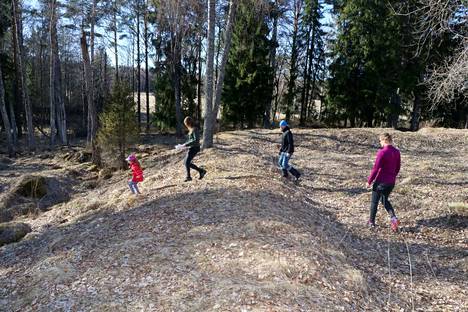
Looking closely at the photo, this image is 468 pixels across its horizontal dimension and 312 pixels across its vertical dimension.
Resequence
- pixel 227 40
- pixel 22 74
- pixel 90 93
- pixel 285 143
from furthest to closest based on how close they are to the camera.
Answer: pixel 22 74 → pixel 90 93 → pixel 227 40 → pixel 285 143

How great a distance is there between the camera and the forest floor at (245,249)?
487 cm

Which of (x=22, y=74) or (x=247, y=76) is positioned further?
(x=247, y=76)

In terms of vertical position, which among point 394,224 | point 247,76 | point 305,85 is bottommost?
point 394,224

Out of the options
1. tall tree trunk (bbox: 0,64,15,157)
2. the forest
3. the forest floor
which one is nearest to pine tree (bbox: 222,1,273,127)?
the forest

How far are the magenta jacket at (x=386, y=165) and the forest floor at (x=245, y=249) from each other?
4.08ft

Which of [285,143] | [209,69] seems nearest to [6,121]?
[209,69]

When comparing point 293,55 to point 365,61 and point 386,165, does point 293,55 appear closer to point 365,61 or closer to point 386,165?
point 365,61

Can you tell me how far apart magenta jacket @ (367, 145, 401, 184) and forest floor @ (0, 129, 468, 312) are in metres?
1.24

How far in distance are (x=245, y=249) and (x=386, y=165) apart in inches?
140

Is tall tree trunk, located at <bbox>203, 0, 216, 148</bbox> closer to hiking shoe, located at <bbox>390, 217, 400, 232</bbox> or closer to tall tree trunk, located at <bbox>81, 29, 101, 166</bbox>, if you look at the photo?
tall tree trunk, located at <bbox>81, 29, 101, 166</bbox>

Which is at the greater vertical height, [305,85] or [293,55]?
[293,55]

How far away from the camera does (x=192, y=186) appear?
9.51 metres

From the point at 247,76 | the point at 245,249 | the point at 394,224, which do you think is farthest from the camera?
the point at 247,76

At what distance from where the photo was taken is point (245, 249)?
232 inches
